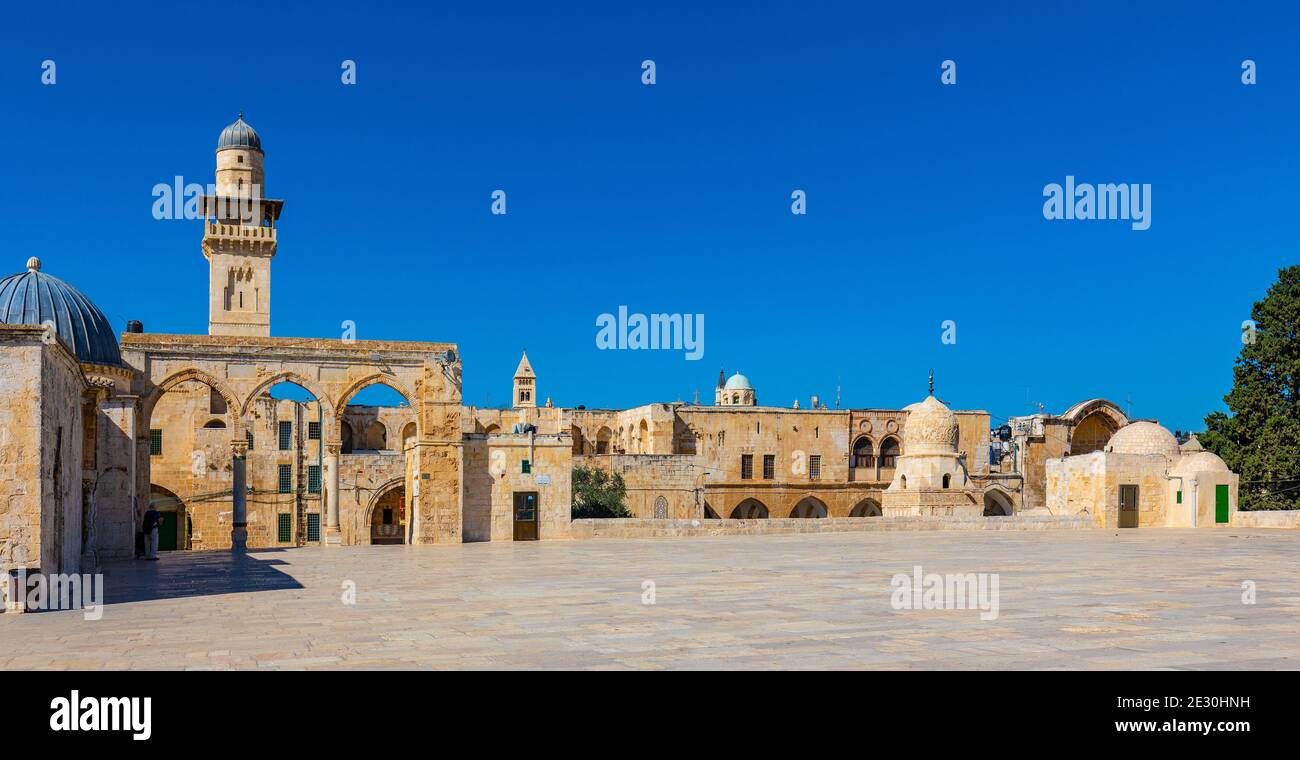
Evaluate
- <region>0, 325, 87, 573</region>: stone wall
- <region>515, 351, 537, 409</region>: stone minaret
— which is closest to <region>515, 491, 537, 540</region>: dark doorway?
<region>0, 325, 87, 573</region>: stone wall

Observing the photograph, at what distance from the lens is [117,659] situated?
25.5ft

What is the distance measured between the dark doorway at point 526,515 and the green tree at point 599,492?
55.8ft

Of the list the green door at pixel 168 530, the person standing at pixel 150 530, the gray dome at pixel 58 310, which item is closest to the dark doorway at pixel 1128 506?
the person standing at pixel 150 530

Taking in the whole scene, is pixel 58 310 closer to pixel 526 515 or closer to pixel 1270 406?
pixel 526 515

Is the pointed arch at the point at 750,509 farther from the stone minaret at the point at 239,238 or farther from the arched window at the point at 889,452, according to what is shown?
the stone minaret at the point at 239,238

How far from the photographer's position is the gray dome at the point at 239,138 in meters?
49.8

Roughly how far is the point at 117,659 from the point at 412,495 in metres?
18.7

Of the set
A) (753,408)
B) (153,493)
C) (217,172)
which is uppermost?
(217,172)

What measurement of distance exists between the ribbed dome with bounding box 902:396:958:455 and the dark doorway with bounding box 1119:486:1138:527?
8016 mm

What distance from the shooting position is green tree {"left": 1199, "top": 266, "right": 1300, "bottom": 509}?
1409 inches

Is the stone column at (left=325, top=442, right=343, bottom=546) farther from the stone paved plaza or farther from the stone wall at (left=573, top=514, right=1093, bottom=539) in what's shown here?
the stone paved plaza
